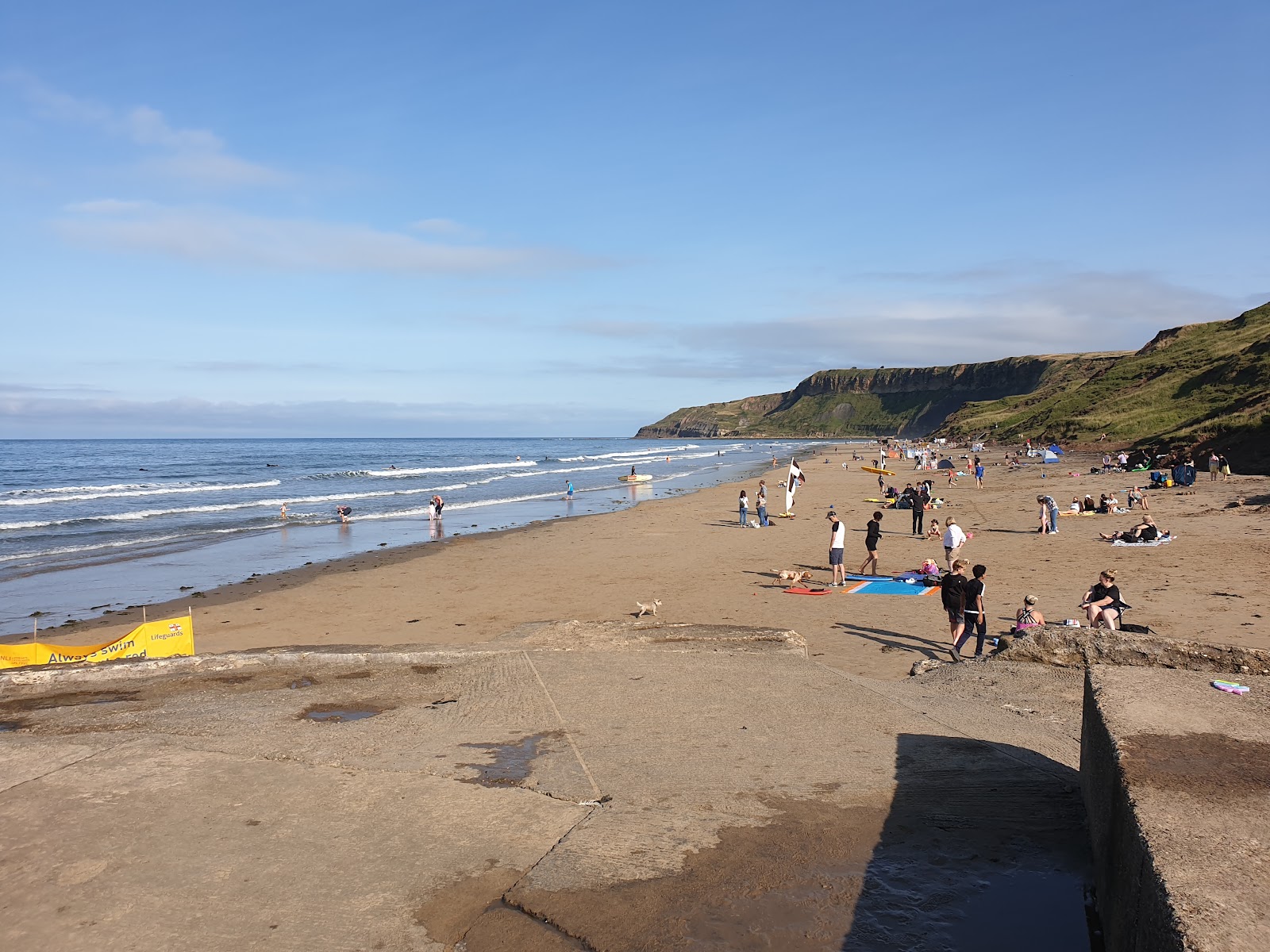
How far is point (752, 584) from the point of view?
59.4 ft

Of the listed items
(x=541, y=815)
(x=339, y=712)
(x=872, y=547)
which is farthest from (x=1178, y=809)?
(x=872, y=547)

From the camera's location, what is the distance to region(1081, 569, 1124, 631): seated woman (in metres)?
11.9

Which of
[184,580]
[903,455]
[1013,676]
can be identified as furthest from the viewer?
[903,455]

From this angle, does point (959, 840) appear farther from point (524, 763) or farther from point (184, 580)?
point (184, 580)

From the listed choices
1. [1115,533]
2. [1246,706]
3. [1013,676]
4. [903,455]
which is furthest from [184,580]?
[903,455]

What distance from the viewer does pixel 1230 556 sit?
17781 mm

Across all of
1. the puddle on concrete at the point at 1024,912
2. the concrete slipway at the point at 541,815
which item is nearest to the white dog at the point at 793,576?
the concrete slipway at the point at 541,815

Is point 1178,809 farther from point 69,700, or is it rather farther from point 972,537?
point 972,537

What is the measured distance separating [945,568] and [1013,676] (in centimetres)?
1146

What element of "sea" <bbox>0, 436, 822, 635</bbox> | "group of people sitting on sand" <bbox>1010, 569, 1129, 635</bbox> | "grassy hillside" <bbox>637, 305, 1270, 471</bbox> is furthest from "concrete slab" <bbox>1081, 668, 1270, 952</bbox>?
"grassy hillside" <bbox>637, 305, 1270, 471</bbox>

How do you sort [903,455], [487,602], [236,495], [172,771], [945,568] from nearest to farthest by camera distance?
[172,771] < [487,602] < [945,568] < [236,495] < [903,455]

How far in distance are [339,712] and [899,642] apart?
8.30 meters

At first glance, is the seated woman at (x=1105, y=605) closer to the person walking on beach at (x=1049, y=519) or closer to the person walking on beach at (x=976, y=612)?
the person walking on beach at (x=976, y=612)

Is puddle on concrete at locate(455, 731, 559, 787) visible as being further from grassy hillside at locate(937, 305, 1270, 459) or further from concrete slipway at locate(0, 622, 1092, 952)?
grassy hillside at locate(937, 305, 1270, 459)
